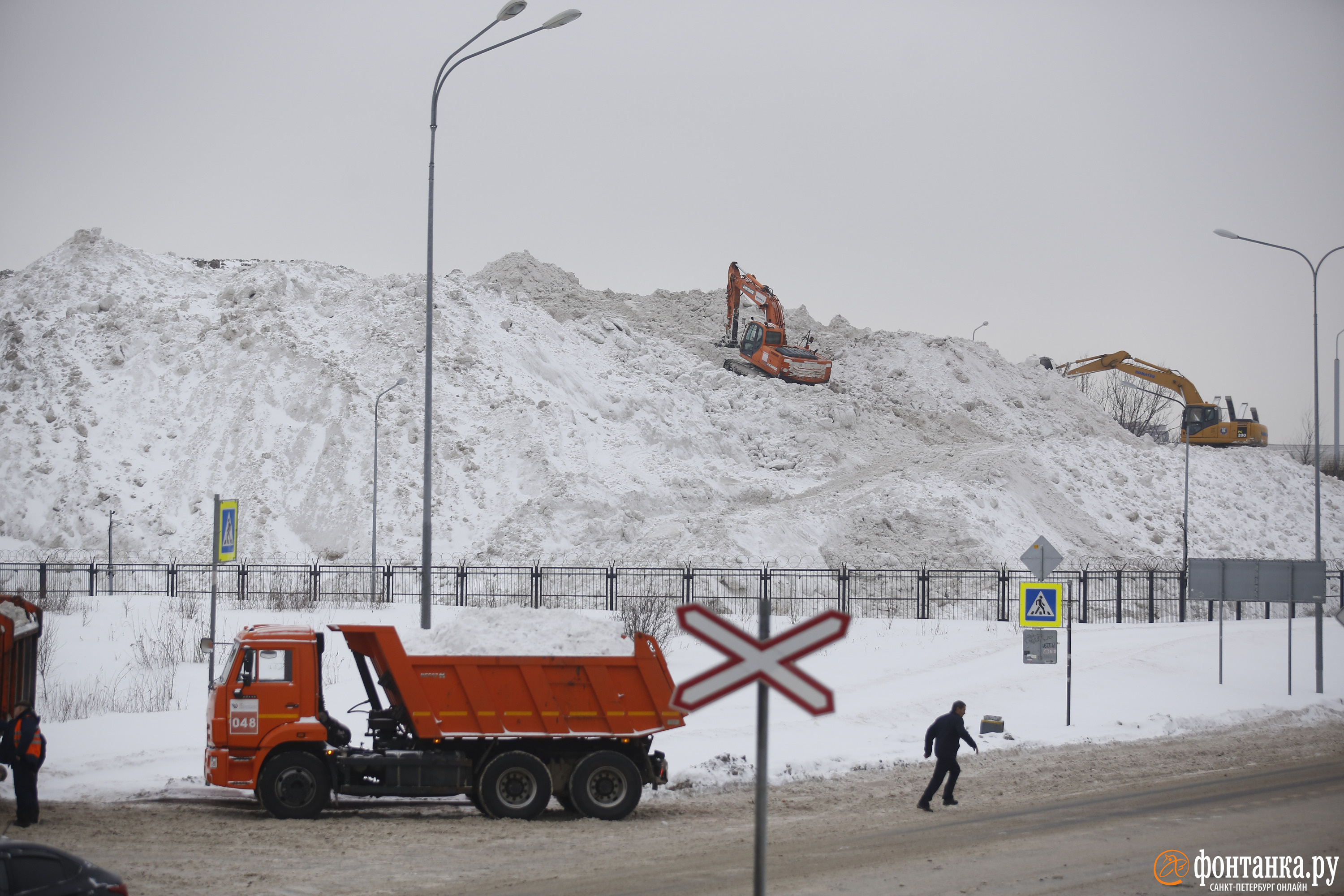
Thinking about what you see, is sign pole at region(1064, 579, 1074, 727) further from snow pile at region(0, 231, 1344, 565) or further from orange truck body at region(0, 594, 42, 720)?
snow pile at region(0, 231, 1344, 565)

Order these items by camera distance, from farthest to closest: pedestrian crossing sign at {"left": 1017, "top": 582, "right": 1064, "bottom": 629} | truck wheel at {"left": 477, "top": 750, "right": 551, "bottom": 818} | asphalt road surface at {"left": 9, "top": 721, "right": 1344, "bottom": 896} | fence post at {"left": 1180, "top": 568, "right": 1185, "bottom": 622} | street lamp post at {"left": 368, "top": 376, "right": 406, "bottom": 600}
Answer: fence post at {"left": 1180, "top": 568, "right": 1185, "bottom": 622} < street lamp post at {"left": 368, "top": 376, "right": 406, "bottom": 600} < pedestrian crossing sign at {"left": 1017, "top": 582, "right": 1064, "bottom": 629} < truck wheel at {"left": 477, "top": 750, "right": 551, "bottom": 818} < asphalt road surface at {"left": 9, "top": 721, "right": 1344, "bottom": 896}

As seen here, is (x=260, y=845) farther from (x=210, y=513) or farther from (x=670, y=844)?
(x=210, y=513)

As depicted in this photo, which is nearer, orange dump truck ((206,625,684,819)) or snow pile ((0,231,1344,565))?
orange dump truck ((206,625,684,819))

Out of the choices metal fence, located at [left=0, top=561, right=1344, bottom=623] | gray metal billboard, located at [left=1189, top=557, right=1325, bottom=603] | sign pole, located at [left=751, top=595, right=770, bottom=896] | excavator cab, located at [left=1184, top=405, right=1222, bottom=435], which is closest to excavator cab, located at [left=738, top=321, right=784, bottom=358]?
excavator cab, located at [left=1184, top=405, right=1222, bottom=435]

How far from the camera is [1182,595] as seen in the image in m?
31.0

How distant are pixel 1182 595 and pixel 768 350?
2772 centimetres

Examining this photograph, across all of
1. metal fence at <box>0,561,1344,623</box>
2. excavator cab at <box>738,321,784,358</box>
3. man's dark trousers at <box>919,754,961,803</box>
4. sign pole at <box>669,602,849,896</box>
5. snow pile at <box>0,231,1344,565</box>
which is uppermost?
excavator cab at <box>738,321,784,358</box>

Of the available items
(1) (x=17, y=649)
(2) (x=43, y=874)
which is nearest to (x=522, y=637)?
(1) (x=17, y=649)

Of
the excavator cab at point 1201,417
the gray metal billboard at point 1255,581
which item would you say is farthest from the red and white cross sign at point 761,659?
the excavator cab at point 1201,417

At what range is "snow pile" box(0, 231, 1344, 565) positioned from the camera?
39.9 m

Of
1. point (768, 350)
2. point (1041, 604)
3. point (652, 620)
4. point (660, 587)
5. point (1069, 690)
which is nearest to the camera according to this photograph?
point (1069, 690)

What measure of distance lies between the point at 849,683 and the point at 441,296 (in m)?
41.1

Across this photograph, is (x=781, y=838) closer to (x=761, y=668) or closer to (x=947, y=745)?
(x=947, y=745)

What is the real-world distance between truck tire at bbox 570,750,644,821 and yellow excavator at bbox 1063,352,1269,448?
168 ft
